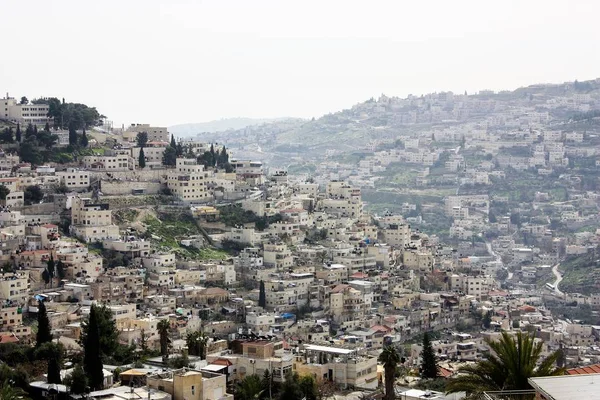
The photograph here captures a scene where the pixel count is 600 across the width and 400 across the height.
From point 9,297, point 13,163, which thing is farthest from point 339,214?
point 9,297

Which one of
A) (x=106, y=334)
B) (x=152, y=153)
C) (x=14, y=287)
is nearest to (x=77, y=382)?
(x=106, y=334)

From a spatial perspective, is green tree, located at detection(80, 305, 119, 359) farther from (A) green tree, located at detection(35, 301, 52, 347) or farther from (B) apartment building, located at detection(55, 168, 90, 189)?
(B) apartment building, located at detection(55, 168, 90, 189)

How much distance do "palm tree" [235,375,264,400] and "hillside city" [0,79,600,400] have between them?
4cm

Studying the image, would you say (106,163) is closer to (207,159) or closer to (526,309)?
(207,159)

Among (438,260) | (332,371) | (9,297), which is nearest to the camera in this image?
(332,371)

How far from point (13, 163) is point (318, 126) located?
86991 millimetres

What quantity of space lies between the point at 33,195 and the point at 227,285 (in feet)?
27.6

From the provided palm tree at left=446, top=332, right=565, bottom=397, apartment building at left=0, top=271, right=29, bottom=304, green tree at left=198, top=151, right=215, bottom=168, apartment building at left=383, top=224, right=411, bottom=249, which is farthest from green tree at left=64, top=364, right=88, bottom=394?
green tree at left=198, top=151, right=215, bottom=168

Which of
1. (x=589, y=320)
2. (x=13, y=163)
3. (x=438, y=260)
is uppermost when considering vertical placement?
(x=13, y=163)

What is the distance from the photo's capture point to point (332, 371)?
23422 millimetres

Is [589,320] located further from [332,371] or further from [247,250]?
[332,371]

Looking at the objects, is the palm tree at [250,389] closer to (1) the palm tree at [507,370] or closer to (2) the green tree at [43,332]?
(2) the green tree at [43,332]

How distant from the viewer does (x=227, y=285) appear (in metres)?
34.2

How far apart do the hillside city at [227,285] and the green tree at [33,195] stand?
0.28ft
